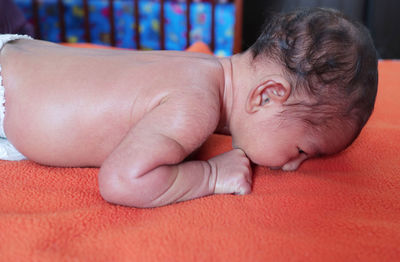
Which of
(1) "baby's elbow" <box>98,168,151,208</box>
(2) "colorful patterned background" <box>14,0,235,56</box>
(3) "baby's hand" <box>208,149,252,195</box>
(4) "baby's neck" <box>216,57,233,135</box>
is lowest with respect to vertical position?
(2) "colorful patterned background" <box>14,0,235,56</box>

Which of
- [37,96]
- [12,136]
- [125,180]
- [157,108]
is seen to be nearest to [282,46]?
[157,108]

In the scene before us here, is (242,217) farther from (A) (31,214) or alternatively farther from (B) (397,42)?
(B) (397,42)

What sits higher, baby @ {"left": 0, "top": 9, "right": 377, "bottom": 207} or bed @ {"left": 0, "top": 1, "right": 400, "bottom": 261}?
baby @ {"left": 0, "top": 9, "right": 377, "bottom": 207}

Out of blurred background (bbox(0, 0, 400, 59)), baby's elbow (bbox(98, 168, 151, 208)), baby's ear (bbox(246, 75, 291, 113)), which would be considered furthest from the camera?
blurred background (bbox(0, 0, 400, 59))

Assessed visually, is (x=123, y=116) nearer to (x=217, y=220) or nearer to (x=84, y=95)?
(x=84, y=95)

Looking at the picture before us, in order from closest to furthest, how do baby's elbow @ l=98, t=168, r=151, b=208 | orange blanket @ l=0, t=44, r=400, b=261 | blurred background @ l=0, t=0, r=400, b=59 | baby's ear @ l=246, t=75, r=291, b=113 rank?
orange blanket @ l=0, t=44, r=400, b=261
baby's elbow @ l=98, t=168, r=151, b=208
baby's ear @ l=246, t=75, r=291, b=113
blurred background @ l=0, t=0, r=400, b=59

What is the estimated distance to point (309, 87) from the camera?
0.84 m

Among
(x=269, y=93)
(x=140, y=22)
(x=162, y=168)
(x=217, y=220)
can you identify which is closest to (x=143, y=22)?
(x=140, y=22)

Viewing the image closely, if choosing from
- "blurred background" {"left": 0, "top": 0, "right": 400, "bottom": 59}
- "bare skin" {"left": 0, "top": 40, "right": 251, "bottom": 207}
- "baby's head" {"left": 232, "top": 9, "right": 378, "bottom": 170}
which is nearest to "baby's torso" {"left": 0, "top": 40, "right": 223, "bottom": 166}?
"bare skin" {"left": 0, "top": 40, "right": 251, "bottom": 207}

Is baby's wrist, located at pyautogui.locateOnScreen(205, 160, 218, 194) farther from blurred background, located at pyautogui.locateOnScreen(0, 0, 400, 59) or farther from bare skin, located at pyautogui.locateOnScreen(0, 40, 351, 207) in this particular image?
blurred background, located at pyautogui.locateOnScreen(0, 0, 400, 59)

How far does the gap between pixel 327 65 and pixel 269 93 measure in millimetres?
137

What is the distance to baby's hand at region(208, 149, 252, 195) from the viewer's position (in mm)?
842

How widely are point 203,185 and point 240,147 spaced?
175mm

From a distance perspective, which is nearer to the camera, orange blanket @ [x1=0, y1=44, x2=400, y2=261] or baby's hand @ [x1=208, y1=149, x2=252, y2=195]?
orange blanket @ [x1=0, y1=44, x2=400, y2=261]
